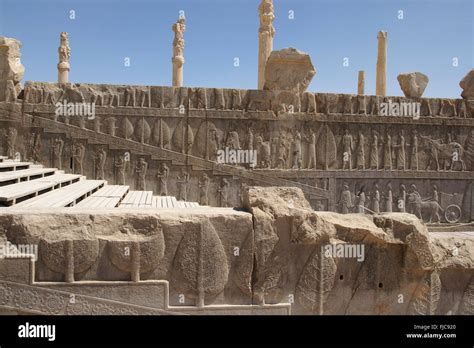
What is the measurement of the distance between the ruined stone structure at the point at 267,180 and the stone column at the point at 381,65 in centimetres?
605

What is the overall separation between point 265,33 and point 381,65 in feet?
18.5

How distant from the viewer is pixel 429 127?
1305cm

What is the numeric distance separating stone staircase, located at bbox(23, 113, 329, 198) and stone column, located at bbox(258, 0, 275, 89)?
8.83 metres

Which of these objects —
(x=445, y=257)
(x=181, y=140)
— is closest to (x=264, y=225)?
(x=445, y=257)

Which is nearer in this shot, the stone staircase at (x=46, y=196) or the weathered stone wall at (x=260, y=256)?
the weathered stone wall at (x=260, y=256)

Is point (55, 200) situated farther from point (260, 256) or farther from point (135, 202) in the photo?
point (260, 256)

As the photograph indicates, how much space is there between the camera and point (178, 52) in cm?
2197

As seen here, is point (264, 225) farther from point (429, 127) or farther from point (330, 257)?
point (429, 127)

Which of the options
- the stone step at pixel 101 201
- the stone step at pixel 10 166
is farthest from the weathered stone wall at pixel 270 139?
the stone step at pixel 101 201

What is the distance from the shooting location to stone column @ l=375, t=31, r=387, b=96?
1920cm

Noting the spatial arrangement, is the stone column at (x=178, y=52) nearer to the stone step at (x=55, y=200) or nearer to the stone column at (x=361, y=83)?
the stone column at (x=361, y=83)

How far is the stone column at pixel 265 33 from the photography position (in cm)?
1994

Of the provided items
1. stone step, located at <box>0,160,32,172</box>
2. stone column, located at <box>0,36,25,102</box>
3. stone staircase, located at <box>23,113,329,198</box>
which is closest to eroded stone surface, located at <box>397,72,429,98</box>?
stone staircase, located at <box>23,113,329,198</box>
